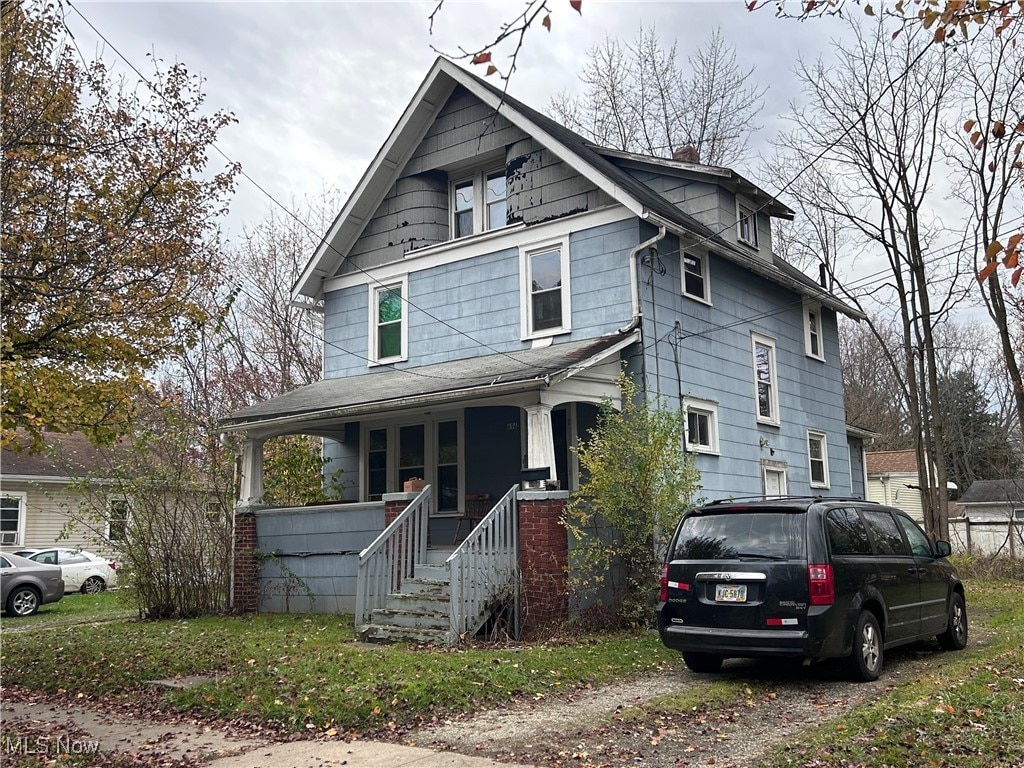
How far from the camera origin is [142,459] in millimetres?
14250

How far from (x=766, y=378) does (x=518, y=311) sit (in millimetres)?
5602

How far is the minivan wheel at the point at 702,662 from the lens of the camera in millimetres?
9016

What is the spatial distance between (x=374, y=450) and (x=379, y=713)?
33.1 ft

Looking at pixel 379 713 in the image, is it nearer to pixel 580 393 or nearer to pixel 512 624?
pixel 512 624

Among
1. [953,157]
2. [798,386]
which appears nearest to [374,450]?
[798,386]

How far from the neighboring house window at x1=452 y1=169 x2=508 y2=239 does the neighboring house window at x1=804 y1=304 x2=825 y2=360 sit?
7.50 m

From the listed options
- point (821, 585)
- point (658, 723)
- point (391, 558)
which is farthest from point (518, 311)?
point (658, 723)

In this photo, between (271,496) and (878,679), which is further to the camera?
(271,496)

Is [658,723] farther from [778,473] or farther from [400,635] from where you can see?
[778,473]

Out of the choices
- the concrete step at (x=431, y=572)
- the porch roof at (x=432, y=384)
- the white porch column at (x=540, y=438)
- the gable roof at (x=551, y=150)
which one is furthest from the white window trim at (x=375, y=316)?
the white porch column at (x=540, y=438)

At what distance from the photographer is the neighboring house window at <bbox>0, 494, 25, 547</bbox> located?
2644 cm

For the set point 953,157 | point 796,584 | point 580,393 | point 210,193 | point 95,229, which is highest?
point 953,157

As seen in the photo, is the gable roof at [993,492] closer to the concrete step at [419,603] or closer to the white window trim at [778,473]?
the white window trim at [778,473]

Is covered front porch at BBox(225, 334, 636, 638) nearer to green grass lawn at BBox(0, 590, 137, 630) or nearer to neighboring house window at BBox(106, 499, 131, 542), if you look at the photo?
neighboring house window at BBox(106, 499, 131, 542)
